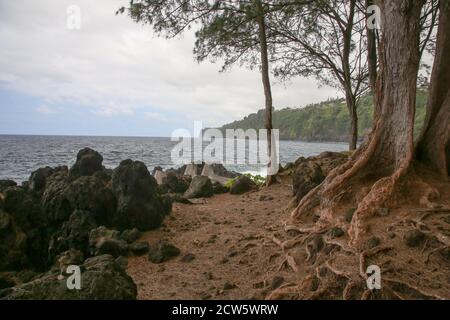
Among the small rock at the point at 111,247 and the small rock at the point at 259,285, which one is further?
the small rock at the point at 111,247

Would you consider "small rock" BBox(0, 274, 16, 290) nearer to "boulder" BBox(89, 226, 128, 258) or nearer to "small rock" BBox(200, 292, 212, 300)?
"boulder" BBox(89, 226, 128, 258)

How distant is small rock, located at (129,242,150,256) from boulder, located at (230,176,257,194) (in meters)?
6.00

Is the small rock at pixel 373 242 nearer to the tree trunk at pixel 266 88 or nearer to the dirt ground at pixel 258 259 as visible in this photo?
the dirt ground at pixel 258 259

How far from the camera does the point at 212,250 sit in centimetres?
787

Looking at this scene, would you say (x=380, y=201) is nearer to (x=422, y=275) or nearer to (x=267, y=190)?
(x=422, y=275)

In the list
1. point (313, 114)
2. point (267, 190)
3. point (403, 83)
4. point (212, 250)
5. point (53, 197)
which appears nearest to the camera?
point (403, 83)

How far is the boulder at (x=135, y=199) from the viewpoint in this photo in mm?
9148

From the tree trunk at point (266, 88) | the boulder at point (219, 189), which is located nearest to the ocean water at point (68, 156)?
the tree trunk at point (266, 88)

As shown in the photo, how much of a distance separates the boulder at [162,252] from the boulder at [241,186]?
20.0ft

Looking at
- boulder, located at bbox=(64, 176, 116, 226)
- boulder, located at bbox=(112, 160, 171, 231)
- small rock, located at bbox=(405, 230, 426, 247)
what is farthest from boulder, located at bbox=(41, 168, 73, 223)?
small rock, located at bbox=(405, 230, 426, 247)

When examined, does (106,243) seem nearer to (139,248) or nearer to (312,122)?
(139,248)

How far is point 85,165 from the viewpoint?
10539 millimetres

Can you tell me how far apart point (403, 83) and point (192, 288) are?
4.92 metres
